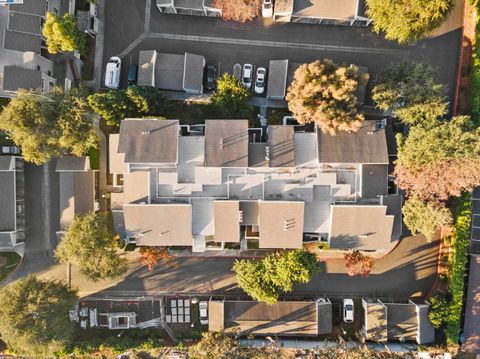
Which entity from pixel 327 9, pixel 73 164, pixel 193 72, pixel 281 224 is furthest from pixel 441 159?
pixel 73 164

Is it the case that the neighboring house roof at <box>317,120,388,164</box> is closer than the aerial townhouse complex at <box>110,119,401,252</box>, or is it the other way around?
the neighboring house roof at <box>317,120,388,164</box>

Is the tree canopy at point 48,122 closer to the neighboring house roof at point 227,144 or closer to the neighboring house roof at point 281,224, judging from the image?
the neighboring house roof at point 227,144

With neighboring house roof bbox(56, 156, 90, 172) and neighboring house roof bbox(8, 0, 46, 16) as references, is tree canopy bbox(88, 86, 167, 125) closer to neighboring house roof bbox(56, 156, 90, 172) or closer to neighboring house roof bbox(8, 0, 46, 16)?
neighboring house roof bbox(56, 156, 90, 172)

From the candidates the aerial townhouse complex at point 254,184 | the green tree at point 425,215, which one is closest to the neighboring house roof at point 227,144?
the aerial townhouse complex at point 254,184

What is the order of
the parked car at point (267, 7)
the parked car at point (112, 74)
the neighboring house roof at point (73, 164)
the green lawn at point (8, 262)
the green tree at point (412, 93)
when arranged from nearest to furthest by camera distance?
1. the green tree at point (412, 93)
2. the parked car at point (267, 7)
3. the neighboring house roof at point (73, 164)
4. the parked car at point (112, 74)
5. the green lawn at point (8, 262)

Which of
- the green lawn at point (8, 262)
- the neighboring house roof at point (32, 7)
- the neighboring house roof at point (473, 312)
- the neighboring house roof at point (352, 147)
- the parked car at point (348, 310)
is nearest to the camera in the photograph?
the neighboring house roof at point (352, 147)

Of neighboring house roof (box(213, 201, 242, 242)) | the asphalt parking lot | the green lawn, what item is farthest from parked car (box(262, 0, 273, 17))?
the green lawn

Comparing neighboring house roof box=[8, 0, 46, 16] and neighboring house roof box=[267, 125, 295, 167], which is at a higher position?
neighboring house roof box=[8, 0, 46, 16]
